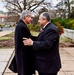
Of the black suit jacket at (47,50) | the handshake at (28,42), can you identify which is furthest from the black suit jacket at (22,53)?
the black suit jacket at (47,50)

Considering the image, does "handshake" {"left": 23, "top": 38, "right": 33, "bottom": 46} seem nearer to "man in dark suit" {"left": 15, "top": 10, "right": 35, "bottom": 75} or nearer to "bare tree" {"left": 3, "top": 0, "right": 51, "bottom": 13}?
"man in dark suit" {"left": 15, "top": 10, "right": 35, "bottom": 75}

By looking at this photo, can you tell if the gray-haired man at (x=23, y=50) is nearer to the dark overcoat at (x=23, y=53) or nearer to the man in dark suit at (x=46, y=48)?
the dark overcoat at (x=23, y=53)

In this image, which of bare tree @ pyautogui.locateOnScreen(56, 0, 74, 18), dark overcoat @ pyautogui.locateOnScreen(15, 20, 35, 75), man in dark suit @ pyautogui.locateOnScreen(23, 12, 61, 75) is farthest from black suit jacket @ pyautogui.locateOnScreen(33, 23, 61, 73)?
bare tree @ pyautogui.locateOnScreen(56, 0, 74, 18)

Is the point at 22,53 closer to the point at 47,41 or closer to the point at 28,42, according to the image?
the point at 28,42

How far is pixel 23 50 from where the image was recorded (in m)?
4.11

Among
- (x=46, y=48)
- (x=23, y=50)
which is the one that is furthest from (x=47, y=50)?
(x=23, y=50)

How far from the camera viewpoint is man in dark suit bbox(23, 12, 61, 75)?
12.4 ft

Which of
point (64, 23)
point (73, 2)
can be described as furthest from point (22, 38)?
point (73, 2)

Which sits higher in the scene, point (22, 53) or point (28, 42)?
point (28, 42)

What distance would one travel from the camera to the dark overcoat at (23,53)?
406 centimetres

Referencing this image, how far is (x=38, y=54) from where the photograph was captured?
12.9 ft

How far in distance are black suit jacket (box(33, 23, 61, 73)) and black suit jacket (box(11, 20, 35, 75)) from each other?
0.24 metres

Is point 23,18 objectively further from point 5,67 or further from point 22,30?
point 5,67

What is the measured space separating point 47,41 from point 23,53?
1.92ft
